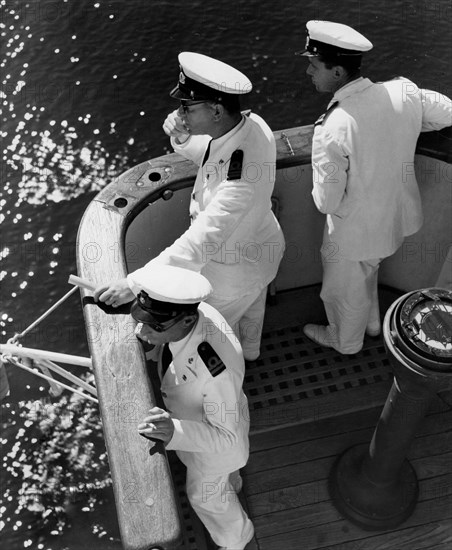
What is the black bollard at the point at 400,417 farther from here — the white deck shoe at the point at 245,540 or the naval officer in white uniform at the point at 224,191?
the naval officer in white uniform at the point at 224,191

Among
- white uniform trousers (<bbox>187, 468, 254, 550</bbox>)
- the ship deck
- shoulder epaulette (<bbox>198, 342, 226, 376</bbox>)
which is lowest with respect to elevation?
the ship deck

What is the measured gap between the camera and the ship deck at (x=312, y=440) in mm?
3736

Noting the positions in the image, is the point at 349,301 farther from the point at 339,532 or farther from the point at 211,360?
the point at 211,360

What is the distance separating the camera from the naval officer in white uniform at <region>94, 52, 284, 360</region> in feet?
10.2

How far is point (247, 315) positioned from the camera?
400 cm

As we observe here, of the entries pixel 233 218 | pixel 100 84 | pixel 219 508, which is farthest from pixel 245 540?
pixel 100 84

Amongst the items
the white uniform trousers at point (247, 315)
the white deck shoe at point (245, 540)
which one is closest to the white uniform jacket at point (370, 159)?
the white uniform trousers at point (247, 315)

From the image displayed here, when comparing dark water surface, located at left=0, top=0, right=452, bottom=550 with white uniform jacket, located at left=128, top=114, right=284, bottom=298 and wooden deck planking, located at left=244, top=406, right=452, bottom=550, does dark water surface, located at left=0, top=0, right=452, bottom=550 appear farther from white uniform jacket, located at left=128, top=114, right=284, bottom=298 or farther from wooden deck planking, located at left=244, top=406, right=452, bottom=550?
white uniform jacket, located at left=128, top=114, right=284, bottom=298

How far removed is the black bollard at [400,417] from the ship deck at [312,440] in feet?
0.28

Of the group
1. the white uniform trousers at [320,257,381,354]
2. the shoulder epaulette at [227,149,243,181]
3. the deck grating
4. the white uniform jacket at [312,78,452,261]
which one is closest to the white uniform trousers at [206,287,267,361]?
the deck grating

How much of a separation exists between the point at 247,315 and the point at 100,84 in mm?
5005

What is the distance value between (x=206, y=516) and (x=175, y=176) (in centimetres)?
158

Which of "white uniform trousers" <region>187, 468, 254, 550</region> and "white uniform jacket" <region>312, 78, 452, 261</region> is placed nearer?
"white uniform trousers" <region>187, 468, 254, 550</region>

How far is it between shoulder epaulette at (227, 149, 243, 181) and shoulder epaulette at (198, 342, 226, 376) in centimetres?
78
